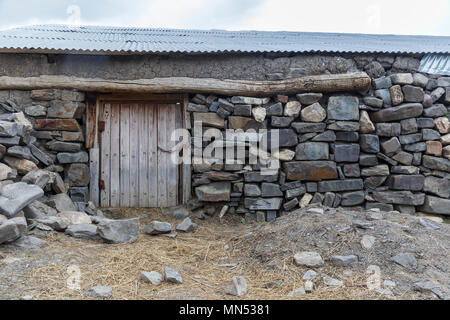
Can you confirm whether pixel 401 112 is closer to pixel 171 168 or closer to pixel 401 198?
pixel 401 198

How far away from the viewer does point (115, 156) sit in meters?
5.11

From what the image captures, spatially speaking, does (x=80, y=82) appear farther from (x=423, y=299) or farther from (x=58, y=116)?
(x=423, y=299)

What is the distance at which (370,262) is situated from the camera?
8.95 ft

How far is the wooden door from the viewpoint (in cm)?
509

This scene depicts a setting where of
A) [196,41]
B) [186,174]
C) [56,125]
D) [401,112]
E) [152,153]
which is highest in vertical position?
[196,41]

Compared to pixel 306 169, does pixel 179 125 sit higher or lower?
higher

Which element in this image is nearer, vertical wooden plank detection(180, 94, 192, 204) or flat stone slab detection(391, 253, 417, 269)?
flat stone slab detection(391, 253, 417, 269)

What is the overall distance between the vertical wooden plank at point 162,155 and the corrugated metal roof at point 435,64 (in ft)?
12.4

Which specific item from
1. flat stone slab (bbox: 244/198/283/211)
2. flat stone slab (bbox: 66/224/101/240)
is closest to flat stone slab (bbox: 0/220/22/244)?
flat stone slab (bbox: 66/224/101/240)

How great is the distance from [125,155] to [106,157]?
0.27 m

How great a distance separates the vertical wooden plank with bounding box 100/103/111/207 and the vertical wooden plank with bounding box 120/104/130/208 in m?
0.18

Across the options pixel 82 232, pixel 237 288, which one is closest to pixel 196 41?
pixel 82 232

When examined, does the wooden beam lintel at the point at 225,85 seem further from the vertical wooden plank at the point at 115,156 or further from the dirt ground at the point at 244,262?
the dirt ground at the point at 244,262

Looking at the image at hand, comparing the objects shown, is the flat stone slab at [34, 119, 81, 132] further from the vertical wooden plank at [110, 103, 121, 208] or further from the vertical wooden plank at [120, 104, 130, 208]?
the vertical wooden plank at [120, 104, 130, 208]
